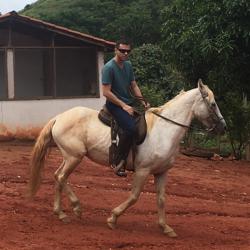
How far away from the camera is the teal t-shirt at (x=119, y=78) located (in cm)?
748

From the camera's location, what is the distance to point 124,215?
8516 mm

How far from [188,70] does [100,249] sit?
465 inches

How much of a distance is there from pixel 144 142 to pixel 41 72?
45.0 ft

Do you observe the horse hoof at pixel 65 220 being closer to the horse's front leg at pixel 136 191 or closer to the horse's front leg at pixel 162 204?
the horse's front leg at pixel 136 191

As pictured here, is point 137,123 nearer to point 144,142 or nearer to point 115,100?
point 144,142

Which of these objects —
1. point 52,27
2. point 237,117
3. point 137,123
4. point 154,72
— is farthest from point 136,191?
point 154,72

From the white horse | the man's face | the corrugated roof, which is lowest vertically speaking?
the white horse

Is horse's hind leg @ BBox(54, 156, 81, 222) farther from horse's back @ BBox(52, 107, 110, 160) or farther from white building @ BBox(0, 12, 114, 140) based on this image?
white building @ BBox(0, 12, 114, 140)

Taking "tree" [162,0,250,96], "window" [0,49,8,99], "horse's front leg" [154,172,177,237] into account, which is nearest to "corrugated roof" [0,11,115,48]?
"window" [0,49,8,99]

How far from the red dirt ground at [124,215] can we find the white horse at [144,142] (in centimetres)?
35

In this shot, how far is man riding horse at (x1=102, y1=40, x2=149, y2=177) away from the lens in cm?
739

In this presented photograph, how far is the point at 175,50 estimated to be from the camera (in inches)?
651

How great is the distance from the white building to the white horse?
10.2 meters

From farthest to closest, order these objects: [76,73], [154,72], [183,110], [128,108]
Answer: [154,72]
[76,73]
[183,110]
[128,108]
